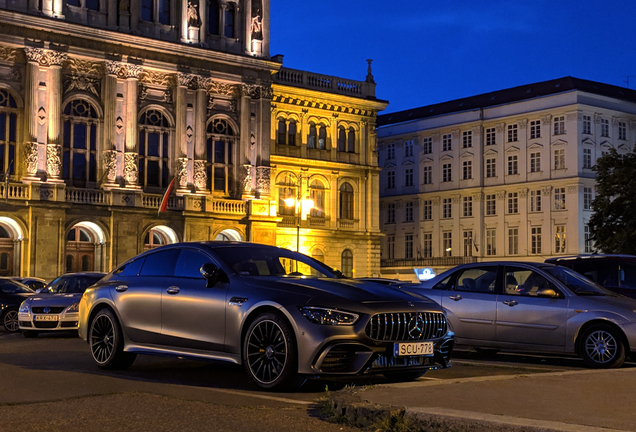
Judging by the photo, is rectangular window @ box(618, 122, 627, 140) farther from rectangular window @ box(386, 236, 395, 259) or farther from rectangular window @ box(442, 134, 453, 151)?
rectangular window @ box(386, 236, 395, 259)

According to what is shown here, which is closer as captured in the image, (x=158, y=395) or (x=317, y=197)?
(x=158, y=395)

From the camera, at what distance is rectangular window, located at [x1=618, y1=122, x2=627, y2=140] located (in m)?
72.1

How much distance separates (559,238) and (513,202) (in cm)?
535

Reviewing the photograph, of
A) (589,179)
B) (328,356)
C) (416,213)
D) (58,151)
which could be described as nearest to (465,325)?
(328,356)

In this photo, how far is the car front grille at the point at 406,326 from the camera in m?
9.34

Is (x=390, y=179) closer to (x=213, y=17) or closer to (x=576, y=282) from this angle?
(x=213, y=17)

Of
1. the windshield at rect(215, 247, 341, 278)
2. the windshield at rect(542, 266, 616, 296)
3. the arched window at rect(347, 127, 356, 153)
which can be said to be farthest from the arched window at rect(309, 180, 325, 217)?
the windshield at rect(215, 247, 341, 278)

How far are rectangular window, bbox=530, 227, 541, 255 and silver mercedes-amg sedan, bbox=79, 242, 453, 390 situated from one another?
201ft

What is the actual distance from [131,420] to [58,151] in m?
41.2

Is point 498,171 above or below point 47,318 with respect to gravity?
above

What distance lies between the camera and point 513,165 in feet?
239

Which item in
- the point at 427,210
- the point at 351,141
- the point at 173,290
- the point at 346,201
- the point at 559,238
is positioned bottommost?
the point at 173,290

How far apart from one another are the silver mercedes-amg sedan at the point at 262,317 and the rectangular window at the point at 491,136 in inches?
2529

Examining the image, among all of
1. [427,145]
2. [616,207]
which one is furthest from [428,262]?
[616,207]
